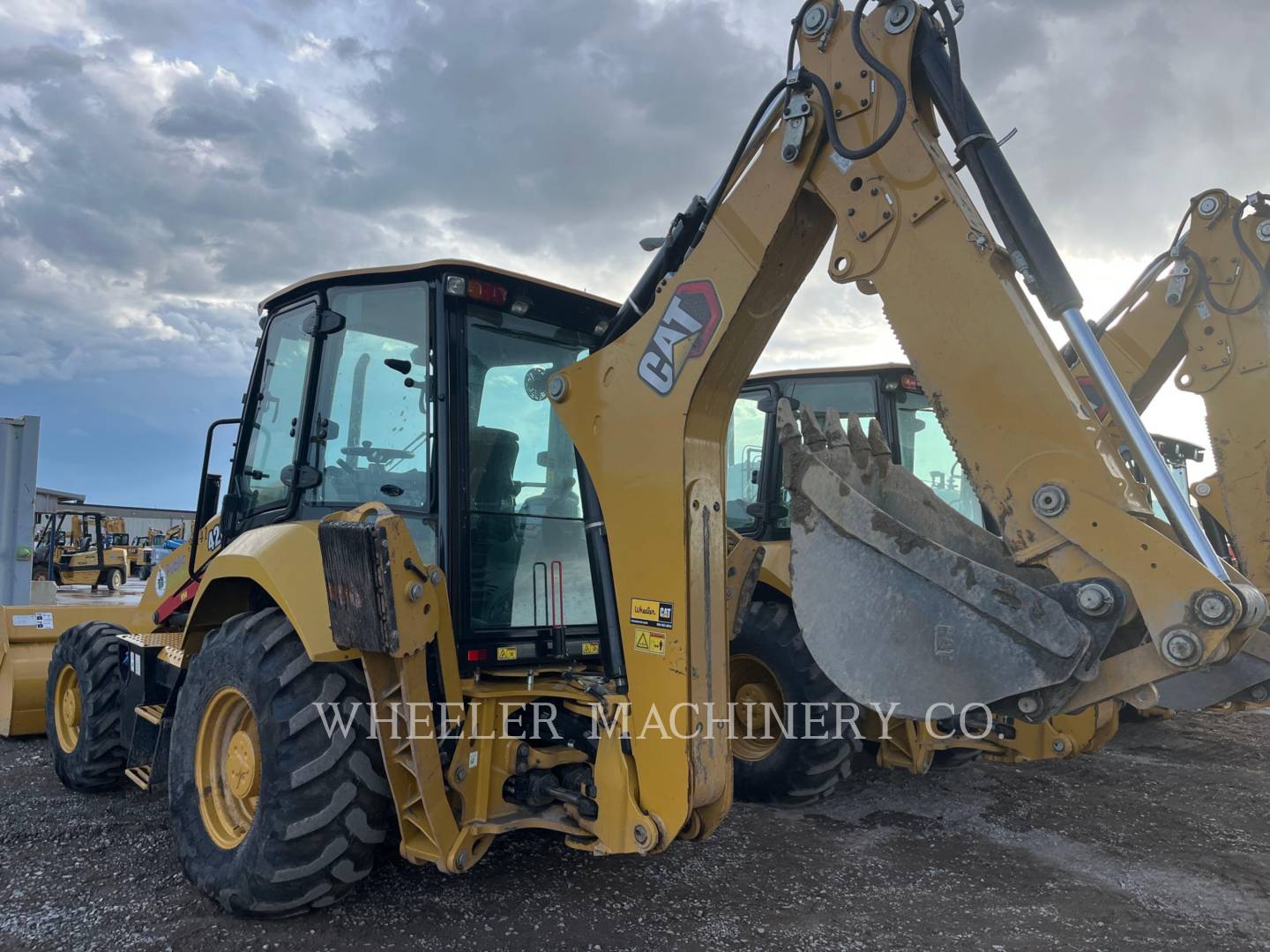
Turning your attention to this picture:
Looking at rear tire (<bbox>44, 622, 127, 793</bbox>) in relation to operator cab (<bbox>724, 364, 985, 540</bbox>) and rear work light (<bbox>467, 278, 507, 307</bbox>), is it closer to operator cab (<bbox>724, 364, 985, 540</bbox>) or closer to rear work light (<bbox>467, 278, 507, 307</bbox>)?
rear work light (<bbox>467, 278, 507, 307</bbox>)

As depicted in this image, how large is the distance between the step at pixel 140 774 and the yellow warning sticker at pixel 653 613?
9.01 feet

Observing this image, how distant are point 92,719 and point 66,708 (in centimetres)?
72

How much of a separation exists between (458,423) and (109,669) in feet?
9.69

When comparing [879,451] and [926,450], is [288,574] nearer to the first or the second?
[879,451]

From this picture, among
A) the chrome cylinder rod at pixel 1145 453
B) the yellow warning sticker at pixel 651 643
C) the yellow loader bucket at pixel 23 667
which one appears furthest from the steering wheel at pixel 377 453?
the yellow loader bucket at pixel 23 667

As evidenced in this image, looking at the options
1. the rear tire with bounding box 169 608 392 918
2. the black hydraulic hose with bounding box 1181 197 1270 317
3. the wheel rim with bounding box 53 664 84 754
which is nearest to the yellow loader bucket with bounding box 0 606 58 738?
the wheel rim with bounding box 53 664 84 754

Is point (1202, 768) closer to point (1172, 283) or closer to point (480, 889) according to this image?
point (1172, 283)

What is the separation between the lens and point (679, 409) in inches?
113

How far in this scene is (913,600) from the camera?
248cm

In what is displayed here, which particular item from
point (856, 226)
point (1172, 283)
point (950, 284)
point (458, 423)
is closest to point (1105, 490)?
point (950, 284)

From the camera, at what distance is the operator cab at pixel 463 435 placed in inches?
133

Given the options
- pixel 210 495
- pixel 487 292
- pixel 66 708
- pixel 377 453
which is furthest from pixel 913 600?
pixel 66 708

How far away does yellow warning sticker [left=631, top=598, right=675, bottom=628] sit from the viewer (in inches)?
114

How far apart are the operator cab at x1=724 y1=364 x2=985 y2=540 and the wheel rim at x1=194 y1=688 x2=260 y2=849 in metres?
2.98
